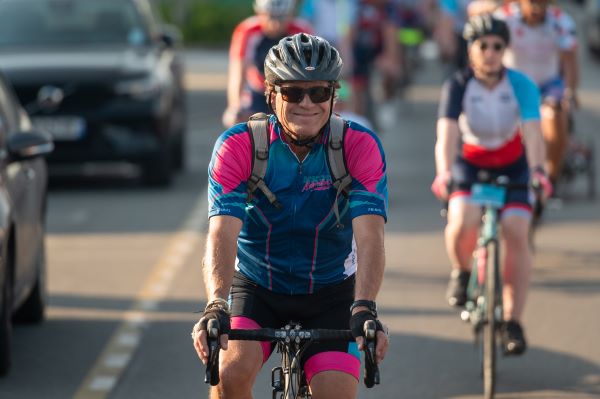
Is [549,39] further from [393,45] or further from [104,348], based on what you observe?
[393,45]

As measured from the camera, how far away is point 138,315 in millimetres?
11258

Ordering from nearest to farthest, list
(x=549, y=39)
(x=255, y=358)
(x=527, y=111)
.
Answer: (x=255, y=358)
(x=527, y=111)
(x=549, y=39)

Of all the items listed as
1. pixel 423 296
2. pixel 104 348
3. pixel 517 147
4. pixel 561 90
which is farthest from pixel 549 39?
pixel 104 348

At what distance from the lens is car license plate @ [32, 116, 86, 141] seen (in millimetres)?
17484

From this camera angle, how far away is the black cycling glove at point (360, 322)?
18.1 ft

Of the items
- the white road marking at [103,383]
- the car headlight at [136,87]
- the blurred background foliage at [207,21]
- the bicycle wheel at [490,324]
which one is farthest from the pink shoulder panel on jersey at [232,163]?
the blurred background foliage at [207,21]

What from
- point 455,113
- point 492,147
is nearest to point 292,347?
point 455,113

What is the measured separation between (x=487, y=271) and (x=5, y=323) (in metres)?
2.50

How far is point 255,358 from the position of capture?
19.9 feet

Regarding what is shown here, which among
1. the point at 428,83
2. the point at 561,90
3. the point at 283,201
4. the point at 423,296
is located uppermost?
the point at 283,201

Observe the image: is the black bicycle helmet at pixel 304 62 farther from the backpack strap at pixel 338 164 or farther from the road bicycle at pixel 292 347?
the road bicycle at pixel 292 347

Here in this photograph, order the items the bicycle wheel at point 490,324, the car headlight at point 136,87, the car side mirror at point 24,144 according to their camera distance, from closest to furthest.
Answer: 1. the bicycle wheel at point 490,324
2. the car side mirror at point 24,144
3. the car headlight at point 136,87

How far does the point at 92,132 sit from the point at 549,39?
18.7 ft

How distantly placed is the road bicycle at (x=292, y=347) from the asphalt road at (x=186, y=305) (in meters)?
2.99
